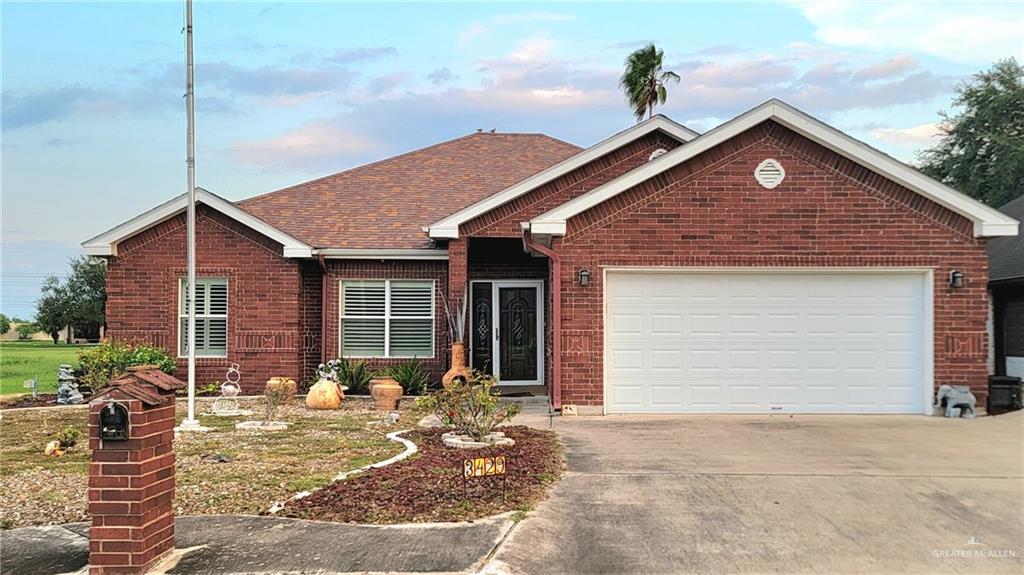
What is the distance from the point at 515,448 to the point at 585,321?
358 centimetres

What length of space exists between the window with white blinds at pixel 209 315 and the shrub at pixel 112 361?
72cm

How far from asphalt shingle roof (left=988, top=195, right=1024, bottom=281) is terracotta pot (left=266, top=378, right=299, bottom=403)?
43.8ft

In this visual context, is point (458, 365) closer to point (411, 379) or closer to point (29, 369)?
point (411, 379)

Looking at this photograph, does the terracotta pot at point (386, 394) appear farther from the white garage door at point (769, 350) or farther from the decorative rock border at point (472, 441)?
the decorative rock border at point (472, 441)

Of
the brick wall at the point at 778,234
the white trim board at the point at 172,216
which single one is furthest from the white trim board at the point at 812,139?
the white trim board at the point at 172,216

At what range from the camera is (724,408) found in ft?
40.4

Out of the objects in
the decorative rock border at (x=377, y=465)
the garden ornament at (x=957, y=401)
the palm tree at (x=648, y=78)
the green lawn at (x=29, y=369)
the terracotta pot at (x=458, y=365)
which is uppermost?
the palm tree at (x=648, y=78)

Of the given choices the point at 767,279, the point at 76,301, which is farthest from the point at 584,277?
the point at 76,301

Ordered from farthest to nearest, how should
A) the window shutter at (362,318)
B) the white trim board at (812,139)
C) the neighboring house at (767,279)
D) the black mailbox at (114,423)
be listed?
1. the window shutter at (362,318)
2. the neighboring house at (767,279)
3. the white trim board at (812,139)
4. the black mailbox at (114,423)

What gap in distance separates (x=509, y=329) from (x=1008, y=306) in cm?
1053

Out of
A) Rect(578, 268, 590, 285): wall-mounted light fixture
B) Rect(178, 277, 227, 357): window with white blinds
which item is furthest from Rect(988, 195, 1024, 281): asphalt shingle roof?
Rect(178, 277, 227, 357): window with white blinds

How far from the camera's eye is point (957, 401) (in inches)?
469

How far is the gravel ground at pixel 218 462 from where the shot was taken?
6.73 meters

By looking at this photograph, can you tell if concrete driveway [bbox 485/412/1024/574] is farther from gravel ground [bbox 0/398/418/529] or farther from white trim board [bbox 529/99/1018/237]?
white trim board [bbox 529/99/1018/237]
